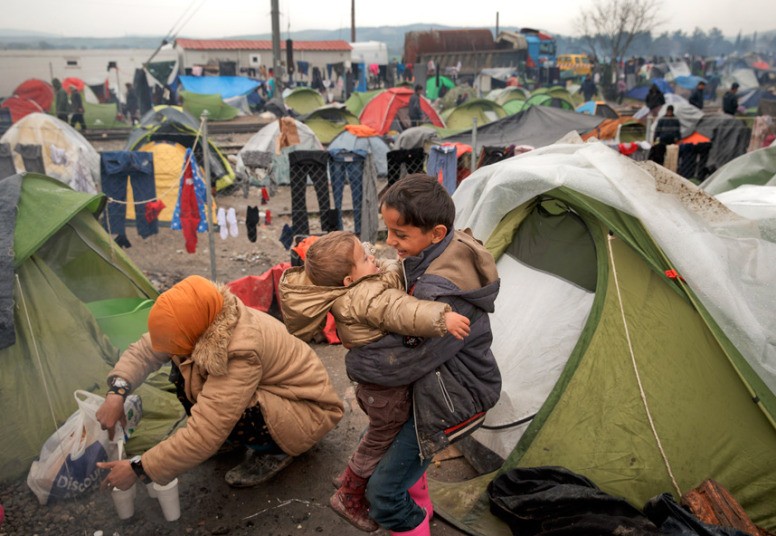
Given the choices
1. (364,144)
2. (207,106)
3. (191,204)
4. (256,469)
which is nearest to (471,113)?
(364,144)

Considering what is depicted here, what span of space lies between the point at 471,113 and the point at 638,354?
1468 centimetres

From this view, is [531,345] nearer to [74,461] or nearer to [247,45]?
[74,461]

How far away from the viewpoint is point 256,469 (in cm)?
316

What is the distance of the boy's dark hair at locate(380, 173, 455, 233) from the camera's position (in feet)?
6.27

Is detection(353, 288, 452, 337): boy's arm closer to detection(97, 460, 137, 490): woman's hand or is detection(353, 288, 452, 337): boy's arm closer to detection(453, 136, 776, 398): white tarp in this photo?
detection(97, 460, 137, 490): woman's hand

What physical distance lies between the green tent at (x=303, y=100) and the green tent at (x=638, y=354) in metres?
19.8

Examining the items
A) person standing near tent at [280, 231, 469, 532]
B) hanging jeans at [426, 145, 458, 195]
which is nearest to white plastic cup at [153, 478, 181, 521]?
person standing near tent at [280, 231, 469, 532]

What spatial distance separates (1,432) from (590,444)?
3132 millimetres

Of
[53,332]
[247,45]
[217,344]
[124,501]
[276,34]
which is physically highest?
[276,34]

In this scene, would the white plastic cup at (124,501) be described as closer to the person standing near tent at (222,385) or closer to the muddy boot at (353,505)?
the person standing near tent at (222,385)

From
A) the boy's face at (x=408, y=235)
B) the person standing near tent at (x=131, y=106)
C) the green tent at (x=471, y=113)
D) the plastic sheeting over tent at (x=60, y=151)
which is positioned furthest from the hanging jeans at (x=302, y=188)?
the person standing near tent at (x=131, y=106)

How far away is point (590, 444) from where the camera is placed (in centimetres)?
288

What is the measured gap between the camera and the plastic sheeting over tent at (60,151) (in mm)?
8500

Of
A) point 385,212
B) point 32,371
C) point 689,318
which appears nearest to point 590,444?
point 689,318
